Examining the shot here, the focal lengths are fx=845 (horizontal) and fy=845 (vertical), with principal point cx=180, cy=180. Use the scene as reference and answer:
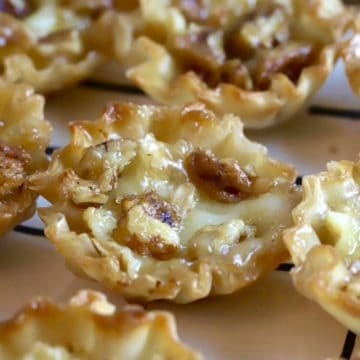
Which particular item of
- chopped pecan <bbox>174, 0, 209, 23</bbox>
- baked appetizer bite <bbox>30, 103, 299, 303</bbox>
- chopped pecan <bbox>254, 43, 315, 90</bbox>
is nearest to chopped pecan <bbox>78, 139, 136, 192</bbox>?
baked appetizer bite <bbox>30, 103, 299, 303</bbox>

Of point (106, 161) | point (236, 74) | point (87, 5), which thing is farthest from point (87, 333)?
point (87, 5)

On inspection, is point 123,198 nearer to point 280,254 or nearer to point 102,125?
point 102,125

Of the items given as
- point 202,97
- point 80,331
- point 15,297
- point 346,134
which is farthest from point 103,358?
point 346,134

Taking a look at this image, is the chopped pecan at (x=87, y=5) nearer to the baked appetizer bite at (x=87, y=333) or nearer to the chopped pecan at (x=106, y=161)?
the chopped pecan at (x=106, y=161)

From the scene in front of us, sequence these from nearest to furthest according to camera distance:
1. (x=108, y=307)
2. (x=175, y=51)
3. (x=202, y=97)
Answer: (x=108, y=307) < (x=202, y=97) < (x=175, y=51)

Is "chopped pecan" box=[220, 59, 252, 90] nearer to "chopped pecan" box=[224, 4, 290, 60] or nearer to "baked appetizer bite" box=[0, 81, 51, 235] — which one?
"chopped pecan" box=[224, 4, 290, 60]

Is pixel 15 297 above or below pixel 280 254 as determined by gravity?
below

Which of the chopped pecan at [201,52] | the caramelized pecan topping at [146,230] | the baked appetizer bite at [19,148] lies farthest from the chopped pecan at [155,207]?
the chopped pecan at [201,52]
